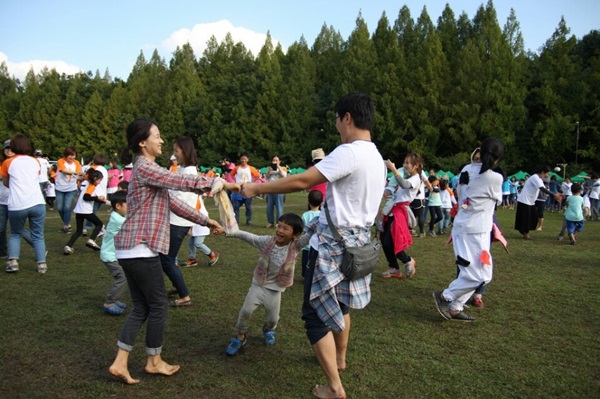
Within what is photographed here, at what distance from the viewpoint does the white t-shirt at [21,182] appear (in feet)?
20.8

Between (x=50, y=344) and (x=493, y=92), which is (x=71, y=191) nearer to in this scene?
(x=50, y=344)

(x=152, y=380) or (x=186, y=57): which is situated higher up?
(x=186, y=57)

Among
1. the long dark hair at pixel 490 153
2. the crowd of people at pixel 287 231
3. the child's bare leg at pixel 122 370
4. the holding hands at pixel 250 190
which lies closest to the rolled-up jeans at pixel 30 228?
the crowd of people at pixel 287 231

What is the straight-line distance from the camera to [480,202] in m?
4.91

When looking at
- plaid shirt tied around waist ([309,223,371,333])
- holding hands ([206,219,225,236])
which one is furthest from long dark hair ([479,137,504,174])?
holding hands ([206,219,225,236])

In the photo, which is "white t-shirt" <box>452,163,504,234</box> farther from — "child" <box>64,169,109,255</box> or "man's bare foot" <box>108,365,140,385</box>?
"child" <box>64,169,109,255</box>

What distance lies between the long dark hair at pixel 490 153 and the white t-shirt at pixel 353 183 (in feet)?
7.29

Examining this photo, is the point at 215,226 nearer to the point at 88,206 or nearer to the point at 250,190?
the point at 250,190

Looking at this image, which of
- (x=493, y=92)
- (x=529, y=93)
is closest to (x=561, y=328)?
(x=493, y=92)

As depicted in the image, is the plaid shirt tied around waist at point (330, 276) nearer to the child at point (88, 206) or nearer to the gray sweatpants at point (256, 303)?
the gray sweatpants at point (256, 303)

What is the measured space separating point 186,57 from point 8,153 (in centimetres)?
6680

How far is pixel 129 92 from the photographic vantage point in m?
67.9

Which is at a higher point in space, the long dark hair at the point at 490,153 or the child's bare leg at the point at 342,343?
the long dark hair at the point at 490,153

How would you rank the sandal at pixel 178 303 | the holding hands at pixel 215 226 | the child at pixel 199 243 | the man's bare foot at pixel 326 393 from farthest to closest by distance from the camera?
the child at pixel 199 243, the sandal at pixel 178 303, the holding hands at pixel 215 226, the man's bare foot at pixel 326 393
